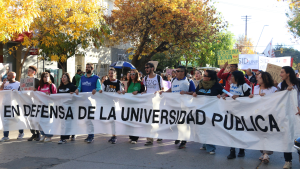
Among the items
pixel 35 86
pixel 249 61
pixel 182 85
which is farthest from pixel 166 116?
pixel 249 61

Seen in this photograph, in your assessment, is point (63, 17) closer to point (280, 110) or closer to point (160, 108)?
point (160, 108)

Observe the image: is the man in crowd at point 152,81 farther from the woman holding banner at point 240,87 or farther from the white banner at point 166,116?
the woman holding banner at point 240,87

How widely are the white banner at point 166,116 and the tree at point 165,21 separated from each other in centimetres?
1038

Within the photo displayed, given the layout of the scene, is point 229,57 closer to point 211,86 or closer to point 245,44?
point 211,86

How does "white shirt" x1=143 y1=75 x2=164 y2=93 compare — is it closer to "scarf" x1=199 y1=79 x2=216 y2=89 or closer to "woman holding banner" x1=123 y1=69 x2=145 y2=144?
"woman holding banner" x1=123 y1=69 x2=145 y2=144

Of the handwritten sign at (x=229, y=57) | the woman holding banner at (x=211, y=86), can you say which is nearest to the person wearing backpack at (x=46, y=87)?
the woman holding banner at (x=211, y=86)

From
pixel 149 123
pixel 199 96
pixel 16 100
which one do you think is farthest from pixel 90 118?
pixel 199 96

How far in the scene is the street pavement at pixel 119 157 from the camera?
5.46m

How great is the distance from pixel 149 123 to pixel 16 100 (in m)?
3.81

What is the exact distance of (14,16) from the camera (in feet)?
37.9

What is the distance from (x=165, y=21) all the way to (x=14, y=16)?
327 inches

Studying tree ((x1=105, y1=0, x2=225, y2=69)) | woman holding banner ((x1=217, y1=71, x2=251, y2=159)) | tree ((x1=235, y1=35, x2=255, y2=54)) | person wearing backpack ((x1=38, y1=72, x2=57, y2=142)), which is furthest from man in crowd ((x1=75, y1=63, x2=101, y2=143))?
tree ((x1=235, y1=35, x2=255, y2=54))

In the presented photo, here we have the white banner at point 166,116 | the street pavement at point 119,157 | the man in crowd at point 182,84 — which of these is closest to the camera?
the street pavement at point 119,157

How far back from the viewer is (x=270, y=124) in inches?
225
